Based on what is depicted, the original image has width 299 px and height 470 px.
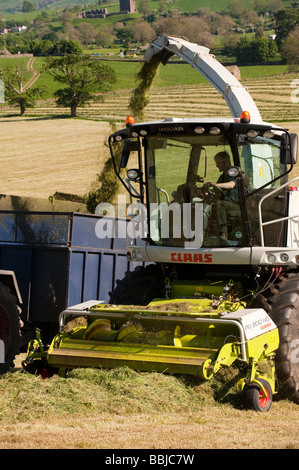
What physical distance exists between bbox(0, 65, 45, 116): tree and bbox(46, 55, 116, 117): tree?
6.61 feet

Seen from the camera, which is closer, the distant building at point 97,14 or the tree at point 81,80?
the tree at point 81,80

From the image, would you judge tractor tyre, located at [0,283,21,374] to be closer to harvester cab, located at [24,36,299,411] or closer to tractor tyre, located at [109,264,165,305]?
harvester cab, located at [24,36,299,411]

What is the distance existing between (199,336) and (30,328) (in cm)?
284

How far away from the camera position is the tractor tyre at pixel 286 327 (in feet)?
21.8

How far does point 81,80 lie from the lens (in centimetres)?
4841

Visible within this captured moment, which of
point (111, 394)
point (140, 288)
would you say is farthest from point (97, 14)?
point (111, 394)

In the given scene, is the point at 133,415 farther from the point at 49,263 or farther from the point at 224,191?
the point at 49,263

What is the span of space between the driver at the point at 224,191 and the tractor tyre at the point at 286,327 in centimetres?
78

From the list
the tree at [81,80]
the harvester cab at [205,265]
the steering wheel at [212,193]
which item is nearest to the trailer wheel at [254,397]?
the harvester cab at [205,265]

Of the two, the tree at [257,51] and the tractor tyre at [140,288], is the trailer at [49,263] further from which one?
the tree at [257,51]

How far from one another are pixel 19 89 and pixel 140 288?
1825 inches

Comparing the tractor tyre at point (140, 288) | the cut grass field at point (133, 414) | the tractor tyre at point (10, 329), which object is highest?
the tractor tyre at point (140, 288)

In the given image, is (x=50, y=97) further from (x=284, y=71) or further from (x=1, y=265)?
(x=1, y=265)

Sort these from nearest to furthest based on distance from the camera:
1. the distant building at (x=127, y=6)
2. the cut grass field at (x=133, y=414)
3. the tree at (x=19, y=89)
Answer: the cut grass field at (x=133, y=414) → the tree at (x=19, y=89) → the distant building at (x=127, y=6)
